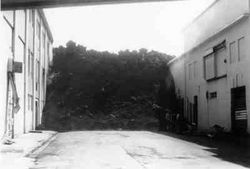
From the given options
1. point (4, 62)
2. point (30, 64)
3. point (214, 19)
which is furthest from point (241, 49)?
point (30, 64)

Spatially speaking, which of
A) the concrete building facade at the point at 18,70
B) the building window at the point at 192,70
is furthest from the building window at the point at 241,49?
the concrete building facade at the point at 18,70

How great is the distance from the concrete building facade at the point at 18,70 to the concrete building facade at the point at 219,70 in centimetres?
1170

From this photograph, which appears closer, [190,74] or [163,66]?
[190,74]

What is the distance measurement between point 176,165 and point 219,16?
18.8 meters

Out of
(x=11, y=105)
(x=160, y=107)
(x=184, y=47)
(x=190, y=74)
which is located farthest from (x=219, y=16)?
(x=11, y=105)

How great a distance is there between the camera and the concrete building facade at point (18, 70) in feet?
55.0

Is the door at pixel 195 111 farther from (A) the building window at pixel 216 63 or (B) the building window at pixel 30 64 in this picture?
(B) the building window at pixel 30 64

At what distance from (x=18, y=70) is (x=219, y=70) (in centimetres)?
1341

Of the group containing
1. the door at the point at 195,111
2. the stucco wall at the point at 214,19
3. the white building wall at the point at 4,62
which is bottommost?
the door at the point at 195,111

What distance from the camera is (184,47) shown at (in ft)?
125

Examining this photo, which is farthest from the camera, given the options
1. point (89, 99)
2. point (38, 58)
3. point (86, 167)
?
point (89, 99)

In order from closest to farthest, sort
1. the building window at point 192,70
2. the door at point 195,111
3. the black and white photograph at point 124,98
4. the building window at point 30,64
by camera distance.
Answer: the black and white photograph at point 124,98
the building window at point 30,64
the door at point 195,111
the building window at point 192,70

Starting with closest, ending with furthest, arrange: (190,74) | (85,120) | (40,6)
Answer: (40,6) → (190,74) → (85,120)

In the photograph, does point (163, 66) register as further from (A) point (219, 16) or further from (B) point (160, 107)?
(A) point (219, 16)
